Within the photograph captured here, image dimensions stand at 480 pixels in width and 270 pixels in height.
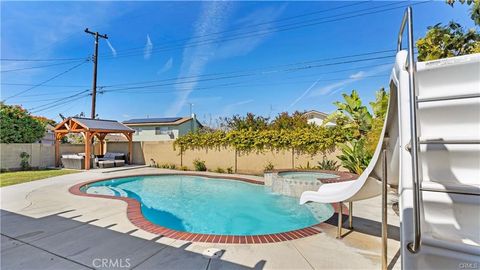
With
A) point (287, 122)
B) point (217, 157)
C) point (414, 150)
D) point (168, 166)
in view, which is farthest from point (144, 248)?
point (287, 122)

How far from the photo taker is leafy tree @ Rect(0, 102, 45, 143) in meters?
14.4

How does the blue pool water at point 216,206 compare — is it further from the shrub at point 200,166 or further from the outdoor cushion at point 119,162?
the outdoor cushion at point 119,162

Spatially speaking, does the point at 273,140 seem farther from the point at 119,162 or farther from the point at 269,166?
the point at 119,162

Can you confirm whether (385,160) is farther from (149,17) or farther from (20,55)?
(20,55)

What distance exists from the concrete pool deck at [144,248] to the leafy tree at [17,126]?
1297 centimetres

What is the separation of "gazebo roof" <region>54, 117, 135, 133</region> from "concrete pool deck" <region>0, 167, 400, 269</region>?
11.0 metres

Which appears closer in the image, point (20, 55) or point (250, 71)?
point (250, 71)

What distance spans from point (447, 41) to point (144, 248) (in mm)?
10926

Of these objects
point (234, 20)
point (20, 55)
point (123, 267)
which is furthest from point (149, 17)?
point (20, 55)

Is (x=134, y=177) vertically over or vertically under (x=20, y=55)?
under

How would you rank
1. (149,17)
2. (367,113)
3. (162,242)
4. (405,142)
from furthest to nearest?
(149,17), (367,113), (162,242), (405,142)

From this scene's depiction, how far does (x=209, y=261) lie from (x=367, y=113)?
33.4ft

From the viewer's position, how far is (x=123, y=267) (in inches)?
129

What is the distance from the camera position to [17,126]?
49.2ft
